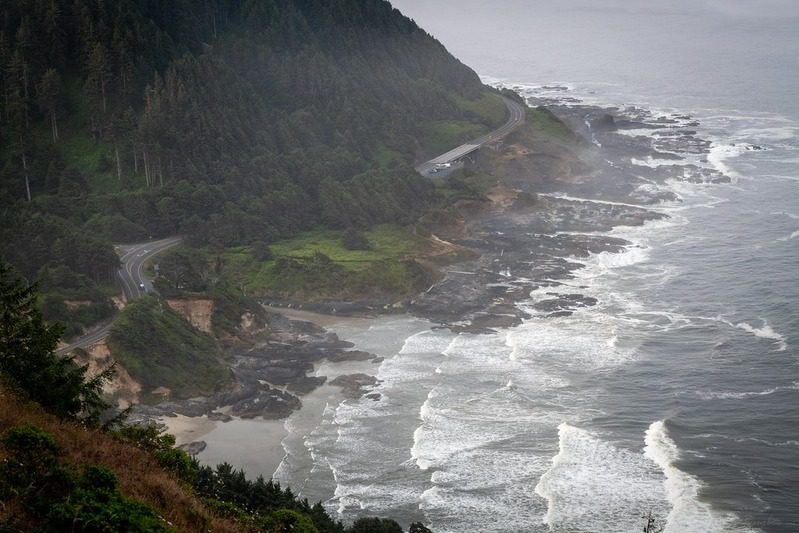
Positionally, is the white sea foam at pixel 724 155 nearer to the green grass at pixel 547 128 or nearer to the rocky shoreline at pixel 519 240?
the rocky shoreline at pixel 519 240

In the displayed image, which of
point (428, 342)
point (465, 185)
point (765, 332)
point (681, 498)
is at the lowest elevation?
point (681, 498)

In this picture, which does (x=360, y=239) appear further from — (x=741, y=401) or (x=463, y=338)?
(x=741, y=401)

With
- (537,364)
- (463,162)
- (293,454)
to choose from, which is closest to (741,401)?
(537,364)

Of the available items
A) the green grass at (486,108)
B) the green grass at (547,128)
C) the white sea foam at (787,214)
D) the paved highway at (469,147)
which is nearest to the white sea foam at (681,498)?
the white sea foam at (787,214)

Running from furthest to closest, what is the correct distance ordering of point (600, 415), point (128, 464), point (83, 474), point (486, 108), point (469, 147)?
1. point (486, 108)
2. point (469, 147)
3. point (600, 415)
4. point (128, 464)
5. point (83, 474)

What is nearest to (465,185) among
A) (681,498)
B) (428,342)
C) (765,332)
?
(428,342)

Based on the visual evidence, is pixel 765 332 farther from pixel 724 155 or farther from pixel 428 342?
pixel 724 155
